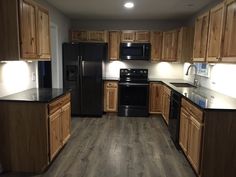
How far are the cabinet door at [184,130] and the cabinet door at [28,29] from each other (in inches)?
92.0

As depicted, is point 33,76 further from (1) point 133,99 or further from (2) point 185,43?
(2) point 185,43

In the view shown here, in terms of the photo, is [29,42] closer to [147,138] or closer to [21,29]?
[21,29]

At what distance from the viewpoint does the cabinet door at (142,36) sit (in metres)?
5.35

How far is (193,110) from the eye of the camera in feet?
8.81

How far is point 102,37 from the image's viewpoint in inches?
212

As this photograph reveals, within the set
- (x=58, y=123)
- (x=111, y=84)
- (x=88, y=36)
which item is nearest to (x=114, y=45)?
(x=88, y=36)

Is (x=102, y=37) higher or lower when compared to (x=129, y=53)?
higher

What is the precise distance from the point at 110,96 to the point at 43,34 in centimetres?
260

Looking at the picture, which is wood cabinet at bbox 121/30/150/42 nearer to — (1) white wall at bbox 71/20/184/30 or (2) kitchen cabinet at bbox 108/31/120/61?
(2) kitchen cabinet at bbox 108/31/120/61

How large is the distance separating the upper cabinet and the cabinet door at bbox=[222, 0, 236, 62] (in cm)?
251

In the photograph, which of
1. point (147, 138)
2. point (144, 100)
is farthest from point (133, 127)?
point (144, 100)

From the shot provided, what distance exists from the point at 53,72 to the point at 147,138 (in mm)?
2616

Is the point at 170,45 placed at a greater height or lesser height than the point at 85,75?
greater

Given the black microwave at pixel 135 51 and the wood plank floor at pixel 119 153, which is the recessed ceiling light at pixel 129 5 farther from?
the wood plank floor at pixel 119 153
